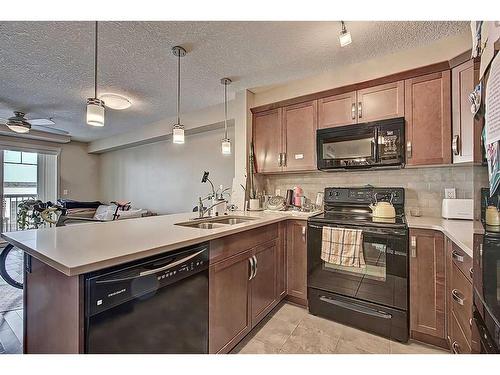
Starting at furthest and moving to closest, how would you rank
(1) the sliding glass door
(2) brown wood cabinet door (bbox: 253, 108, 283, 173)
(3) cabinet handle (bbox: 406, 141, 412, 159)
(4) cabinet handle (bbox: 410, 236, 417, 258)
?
(1) the sliding glass door → (2) brown wood cabinet door (bbox: 253, 108, 283, 173) → (3) cabinet handle (bbox: 406, 141, 412, 159) → (4) cabinet handle (bbox: 410, 236, 417, 258)

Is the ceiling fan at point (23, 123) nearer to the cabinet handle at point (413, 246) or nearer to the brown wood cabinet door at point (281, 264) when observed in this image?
the brown wood cabinet door at point (281, 264)

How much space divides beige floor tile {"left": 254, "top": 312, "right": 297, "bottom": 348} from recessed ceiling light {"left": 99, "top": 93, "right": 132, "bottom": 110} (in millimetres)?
3091

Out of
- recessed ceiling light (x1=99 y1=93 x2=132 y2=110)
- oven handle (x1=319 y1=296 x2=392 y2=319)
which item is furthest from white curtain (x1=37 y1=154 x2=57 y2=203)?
oven handle (x1=319 y1=296 x2=392 y2=319)

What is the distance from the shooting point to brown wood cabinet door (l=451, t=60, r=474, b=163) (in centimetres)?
172

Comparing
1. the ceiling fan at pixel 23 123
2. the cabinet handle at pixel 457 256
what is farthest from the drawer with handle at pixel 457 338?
the ceiling fan at pixel 23 123

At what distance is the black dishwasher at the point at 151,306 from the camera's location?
2.92ft

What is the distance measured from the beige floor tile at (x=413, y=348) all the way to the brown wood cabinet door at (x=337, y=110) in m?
1.91

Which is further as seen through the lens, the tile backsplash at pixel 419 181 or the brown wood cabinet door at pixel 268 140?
the brown wood cabinet door at pixel 268 140

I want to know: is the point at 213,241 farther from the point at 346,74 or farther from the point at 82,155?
the point at 82,155

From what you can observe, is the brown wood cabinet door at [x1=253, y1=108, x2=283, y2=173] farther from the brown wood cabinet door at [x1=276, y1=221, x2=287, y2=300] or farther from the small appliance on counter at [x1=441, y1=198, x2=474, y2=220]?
the small appliance on counter at [x1=441, y1=198, x2=474, y2=220]

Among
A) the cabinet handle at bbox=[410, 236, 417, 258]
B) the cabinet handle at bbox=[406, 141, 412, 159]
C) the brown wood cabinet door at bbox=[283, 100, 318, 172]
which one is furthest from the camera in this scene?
the brown wood cabinet door at bbox=[283, 100, 318, 172]

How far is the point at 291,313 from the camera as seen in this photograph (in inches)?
85.4
